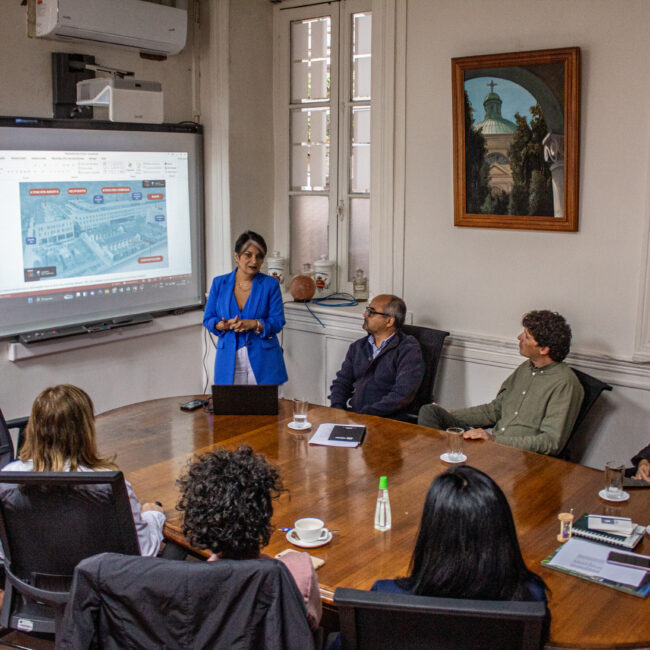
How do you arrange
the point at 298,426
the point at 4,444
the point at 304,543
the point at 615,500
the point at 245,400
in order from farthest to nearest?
the point at 245,400 < the point at 298,426 < the point at 4,444 < the point at 615,500 < the point at 304,543

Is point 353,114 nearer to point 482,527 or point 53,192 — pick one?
point 53,192

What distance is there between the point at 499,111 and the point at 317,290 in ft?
5.87

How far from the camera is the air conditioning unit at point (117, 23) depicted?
418 cm

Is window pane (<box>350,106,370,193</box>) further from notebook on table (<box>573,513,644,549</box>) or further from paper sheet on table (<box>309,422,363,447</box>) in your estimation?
notebook on table (<box>573,513,644,549</box>)

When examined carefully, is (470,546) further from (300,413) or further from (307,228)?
(307,228)

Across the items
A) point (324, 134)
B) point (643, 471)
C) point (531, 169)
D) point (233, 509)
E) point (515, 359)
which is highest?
point (324, 134)

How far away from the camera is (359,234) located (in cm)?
540

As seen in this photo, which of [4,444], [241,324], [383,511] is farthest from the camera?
[241,324]

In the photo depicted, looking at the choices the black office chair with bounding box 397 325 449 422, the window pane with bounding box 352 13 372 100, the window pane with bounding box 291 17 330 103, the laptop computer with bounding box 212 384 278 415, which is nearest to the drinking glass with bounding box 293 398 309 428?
the laptop computer with bounding box 212 384 278 415

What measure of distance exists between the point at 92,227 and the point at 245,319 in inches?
42.6

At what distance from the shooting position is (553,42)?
4039 millimetres

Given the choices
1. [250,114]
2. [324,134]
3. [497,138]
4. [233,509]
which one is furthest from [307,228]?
[233,509]

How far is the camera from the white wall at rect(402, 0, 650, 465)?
388 cm

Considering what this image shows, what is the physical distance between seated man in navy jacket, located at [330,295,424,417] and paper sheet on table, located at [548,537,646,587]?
1.77m
